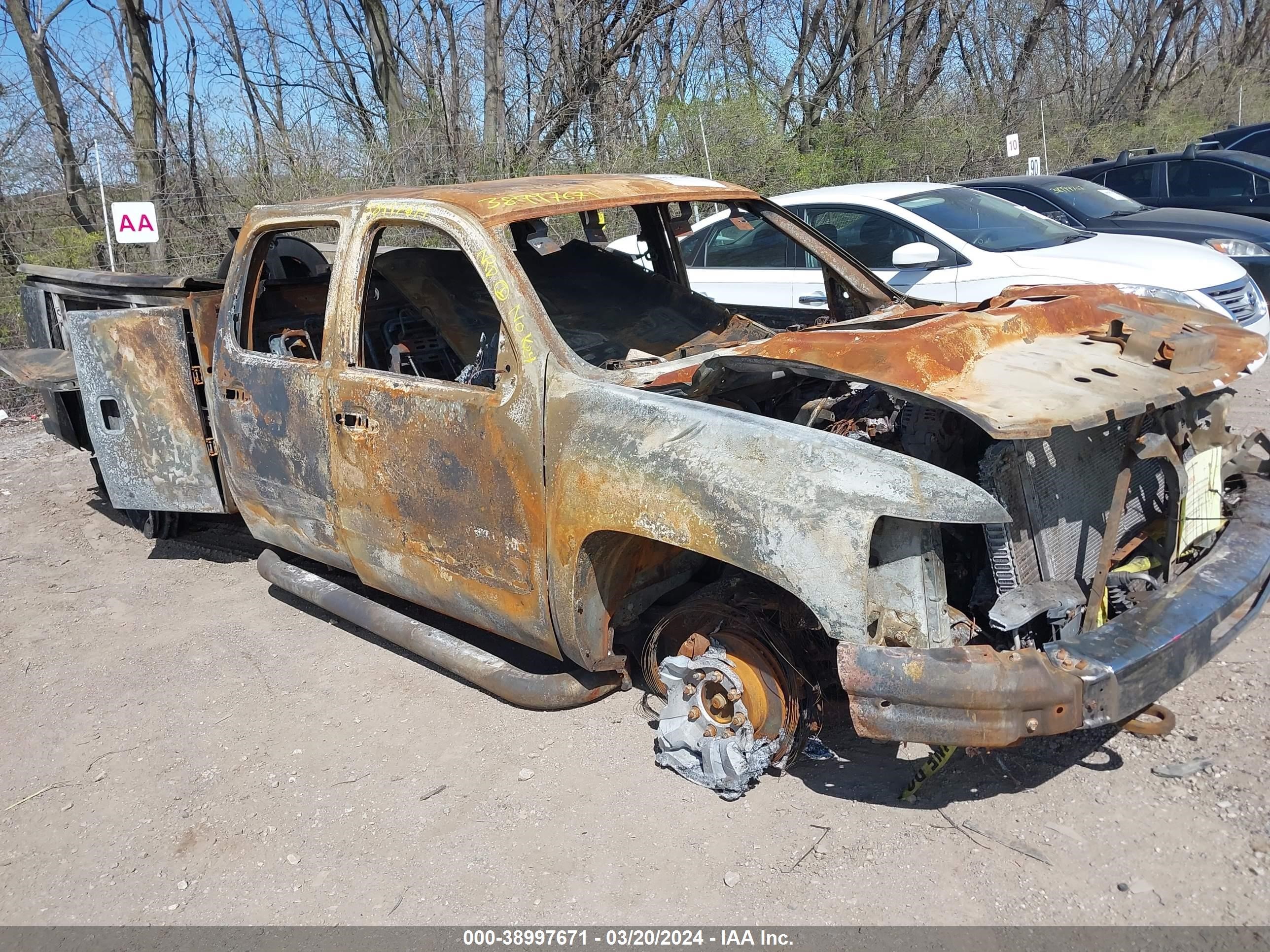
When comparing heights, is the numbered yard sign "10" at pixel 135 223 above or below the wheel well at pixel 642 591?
above

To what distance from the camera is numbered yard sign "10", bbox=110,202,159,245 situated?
9.72 meters

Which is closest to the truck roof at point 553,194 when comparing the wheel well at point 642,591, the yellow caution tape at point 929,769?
the wheel well at point 642,591

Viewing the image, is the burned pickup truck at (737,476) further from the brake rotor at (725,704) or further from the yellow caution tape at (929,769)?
the yellow caution tape at (929,769)

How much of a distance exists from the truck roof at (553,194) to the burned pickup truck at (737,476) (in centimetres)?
2

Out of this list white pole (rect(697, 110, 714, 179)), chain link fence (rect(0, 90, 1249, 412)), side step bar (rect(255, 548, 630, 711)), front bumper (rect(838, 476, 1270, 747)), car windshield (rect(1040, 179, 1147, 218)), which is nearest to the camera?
front bumper (rect(838, 476, 1270, 747))

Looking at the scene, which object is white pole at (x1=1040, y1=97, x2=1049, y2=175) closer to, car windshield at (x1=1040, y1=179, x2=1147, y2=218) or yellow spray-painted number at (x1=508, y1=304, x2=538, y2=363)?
car windshield at (x1=1040, y1=179, x2=1147, y2=218)

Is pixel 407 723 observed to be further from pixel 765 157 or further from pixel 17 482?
pixel 765 157

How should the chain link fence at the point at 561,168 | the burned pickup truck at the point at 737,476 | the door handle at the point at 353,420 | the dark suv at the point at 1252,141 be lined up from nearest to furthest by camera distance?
the burned pickup truck at the point at 737,476 < the door handle at the point at 353,420 < the chain link fence at the point at 561,168 < the dark suv at the point at 1252,141

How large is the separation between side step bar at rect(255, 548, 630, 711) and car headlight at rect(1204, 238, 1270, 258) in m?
7.68

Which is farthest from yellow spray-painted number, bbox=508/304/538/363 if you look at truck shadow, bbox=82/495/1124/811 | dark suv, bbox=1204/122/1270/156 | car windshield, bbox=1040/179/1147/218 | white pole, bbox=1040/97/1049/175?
white pole, bbox=1040/97/1049/175

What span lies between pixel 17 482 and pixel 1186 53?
115 feet

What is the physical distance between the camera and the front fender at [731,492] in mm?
2477

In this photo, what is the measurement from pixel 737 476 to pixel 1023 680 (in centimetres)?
89

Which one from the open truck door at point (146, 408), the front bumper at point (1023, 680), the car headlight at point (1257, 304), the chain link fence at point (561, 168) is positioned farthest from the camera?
the chain link fence at point (561, 168)
